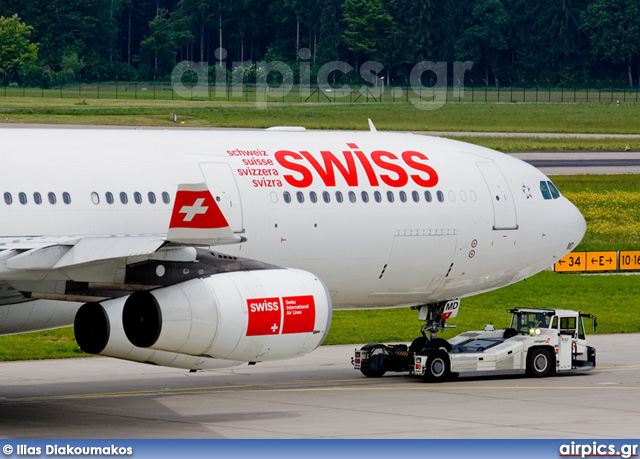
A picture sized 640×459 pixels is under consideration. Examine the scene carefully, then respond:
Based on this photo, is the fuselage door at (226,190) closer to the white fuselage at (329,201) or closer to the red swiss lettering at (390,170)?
the white fuselage at (329,201)

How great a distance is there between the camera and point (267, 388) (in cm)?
2727

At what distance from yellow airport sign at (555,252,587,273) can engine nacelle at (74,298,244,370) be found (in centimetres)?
2839

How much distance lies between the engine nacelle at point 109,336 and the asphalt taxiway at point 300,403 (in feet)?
3.96

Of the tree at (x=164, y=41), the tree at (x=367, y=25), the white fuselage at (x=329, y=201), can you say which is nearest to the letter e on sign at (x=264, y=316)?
the white fuselage at (x=329, y=201)

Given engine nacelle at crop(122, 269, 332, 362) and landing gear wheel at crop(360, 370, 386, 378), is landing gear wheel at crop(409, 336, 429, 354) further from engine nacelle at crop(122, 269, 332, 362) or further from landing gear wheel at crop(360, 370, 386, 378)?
engine nacelle at crop(122, 269, 332, 362)

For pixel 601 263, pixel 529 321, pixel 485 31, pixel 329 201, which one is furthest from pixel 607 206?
pixel 485 31

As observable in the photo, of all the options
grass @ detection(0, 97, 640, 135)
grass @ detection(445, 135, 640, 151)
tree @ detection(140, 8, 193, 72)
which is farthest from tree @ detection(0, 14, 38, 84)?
grass @ detection(445, 135, 640, 151)

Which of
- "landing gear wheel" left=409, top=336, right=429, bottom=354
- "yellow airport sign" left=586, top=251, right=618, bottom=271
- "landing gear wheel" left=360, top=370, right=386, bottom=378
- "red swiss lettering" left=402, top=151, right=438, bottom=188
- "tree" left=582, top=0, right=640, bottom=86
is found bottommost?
"yellow airport sign" left=586, top=251, right=618, bottom=271

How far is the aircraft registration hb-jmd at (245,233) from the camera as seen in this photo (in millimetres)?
20203

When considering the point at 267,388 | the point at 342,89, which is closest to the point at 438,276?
the point at 267,388

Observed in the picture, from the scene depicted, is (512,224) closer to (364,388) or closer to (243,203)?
(364,388)

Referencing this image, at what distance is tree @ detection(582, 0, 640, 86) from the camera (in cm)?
15824

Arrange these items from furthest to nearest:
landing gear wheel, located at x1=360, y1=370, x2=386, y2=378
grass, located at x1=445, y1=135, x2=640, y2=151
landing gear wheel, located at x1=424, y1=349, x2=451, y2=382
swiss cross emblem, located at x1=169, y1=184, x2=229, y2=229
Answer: grass, located at x1=445, y1=135, x2=640, y2=151, landing gear wheel, located at x1=360, y1=370, x2=386, y2=378, landing gear wheel, located at x1=424, y1=349, x2=451, y2=382, swiss cross emblem, located at x1=169, y1=184, x2=229, y2=229

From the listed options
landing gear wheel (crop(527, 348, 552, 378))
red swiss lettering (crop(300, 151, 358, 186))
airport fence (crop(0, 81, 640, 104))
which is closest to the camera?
red swiss lettering (crop(300, 151, 358, 186))
